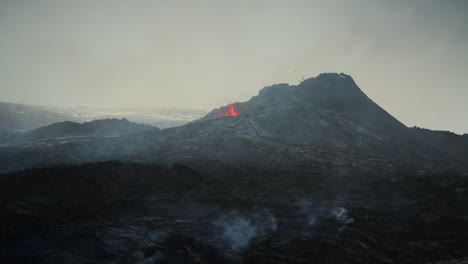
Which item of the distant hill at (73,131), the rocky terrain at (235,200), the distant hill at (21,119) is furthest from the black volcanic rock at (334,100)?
the distant hill at (21,119)

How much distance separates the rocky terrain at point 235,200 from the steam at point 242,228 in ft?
0.43

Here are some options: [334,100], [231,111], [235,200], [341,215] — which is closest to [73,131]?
[231,111]

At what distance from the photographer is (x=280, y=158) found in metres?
45.1

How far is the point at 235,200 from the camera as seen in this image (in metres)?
27.2

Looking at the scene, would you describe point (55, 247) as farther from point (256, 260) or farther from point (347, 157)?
point (347, 157)

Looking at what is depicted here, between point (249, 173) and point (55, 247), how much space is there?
2554 cm

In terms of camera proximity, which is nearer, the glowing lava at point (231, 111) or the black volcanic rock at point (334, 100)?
the black volcanic rock at point (334, 100)

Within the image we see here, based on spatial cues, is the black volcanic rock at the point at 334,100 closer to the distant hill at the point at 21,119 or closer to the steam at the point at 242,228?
the steam at the point at 242,228

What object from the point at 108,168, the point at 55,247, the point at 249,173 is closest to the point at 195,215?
the point at 55,247

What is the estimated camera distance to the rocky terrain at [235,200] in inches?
649

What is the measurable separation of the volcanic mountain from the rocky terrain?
42 centimetres

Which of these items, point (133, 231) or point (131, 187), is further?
point (131, 187)

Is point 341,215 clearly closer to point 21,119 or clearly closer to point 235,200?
point 235,200

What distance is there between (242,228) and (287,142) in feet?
118
